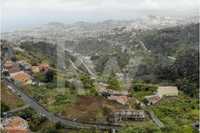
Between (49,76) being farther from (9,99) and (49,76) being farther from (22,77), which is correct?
(9,99)

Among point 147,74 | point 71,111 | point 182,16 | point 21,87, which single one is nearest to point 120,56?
point 147,74

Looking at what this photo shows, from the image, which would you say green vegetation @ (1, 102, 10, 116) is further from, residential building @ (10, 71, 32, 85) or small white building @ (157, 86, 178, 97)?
small white building @ (157, 86, 178, 97)

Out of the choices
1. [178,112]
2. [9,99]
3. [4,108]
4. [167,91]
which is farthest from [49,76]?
[178,112]

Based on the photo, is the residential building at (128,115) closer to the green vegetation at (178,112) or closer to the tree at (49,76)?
the green vegetation at (178,112)

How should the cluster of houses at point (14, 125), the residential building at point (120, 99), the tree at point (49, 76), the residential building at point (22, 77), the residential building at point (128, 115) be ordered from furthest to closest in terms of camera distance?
1. the tree at point (49, 76)
2. the residential building at point (22, 77)
3. the residential building at point (120, 99)
4. the residential building at point (128, 115)
5. the cluster of houses at point (14, 125)

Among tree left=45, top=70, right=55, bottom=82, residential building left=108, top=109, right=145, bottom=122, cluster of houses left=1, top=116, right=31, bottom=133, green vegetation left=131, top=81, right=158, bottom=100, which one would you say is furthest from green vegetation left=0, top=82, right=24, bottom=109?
green vegetation left=131, top=81, right=158, bottom=100

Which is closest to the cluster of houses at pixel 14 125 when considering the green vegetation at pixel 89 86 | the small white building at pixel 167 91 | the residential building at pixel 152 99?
the green vegetation at pixel 89 86

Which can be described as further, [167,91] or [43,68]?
[43,68]
